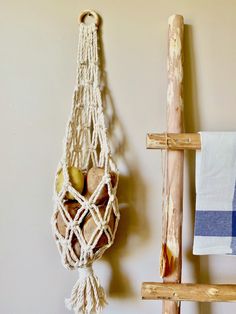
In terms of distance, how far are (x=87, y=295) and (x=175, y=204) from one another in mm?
240

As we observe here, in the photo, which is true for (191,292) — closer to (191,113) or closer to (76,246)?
(76,246)

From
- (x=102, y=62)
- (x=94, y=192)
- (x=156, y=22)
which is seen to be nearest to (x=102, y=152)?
(x=94, y=192)

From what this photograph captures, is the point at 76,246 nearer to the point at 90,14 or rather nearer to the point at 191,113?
the point at 191,113

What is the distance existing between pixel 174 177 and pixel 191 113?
0.48ft

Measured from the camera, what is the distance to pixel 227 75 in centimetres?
68

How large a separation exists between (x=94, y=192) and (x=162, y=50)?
32 centimetres

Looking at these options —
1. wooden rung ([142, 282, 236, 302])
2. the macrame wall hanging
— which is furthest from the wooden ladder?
the macrame wall hanging

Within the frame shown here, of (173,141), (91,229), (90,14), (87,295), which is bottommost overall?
(87,295)

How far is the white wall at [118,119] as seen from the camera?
69cm

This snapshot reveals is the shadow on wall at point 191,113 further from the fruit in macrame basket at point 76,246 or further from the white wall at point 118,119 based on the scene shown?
the fruit in macrame basket at point 76,246

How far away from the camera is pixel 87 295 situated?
635 mm

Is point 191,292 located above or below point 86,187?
below

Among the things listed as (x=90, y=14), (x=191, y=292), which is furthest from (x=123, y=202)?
(x=90, y=14)

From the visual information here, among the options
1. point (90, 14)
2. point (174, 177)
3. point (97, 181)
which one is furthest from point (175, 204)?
point (90, 14)
